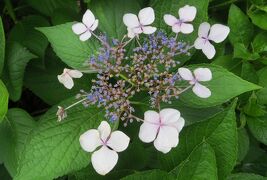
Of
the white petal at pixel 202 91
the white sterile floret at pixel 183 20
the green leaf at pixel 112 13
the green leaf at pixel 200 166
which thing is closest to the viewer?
the green leaf at pixel 200 166

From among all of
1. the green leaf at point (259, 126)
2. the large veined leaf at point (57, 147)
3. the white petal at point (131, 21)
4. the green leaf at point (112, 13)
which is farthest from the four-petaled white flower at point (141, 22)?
the green leaf at point (259, 126)

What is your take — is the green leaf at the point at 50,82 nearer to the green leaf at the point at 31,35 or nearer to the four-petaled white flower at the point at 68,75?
the green leaf at the point at 31,35

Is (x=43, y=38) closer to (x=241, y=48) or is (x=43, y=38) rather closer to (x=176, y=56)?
(x=176, y=56)

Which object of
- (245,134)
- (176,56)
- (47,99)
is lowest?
(245,134)

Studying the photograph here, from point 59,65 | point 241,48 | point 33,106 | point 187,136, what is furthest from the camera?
point 33,106

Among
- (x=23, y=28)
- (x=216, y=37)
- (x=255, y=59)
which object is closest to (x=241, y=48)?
(x=255, y=59)

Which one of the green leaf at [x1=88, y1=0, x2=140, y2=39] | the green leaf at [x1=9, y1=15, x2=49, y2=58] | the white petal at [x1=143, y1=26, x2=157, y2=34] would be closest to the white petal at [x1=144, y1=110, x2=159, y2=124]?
the white petal at [x1=143, y1=26, x2=157, y2=34]

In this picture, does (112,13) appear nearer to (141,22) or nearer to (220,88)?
(141,22)

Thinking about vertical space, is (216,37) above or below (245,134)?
above
